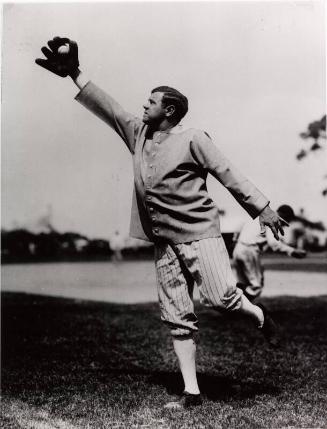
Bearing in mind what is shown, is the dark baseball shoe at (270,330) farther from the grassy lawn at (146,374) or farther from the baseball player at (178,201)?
the grassy lawn at (146,374)

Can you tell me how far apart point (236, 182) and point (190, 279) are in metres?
0.64

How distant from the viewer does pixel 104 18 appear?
181 inches

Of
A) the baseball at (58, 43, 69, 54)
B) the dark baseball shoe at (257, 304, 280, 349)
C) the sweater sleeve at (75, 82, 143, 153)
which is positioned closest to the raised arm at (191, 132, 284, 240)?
the sweater sleeve at (75, 82, 143, 153)

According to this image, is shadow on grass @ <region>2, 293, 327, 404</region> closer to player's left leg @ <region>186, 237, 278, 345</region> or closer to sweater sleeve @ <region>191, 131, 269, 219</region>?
player's left leg @ <region>186, 237, 278, 345</region>

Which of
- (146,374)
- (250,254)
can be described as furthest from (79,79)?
(250,254)

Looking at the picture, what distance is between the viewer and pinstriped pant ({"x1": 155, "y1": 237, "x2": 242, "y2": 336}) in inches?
140

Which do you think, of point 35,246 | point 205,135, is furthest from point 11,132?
point 35,246

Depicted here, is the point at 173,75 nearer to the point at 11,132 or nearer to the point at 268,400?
the point at 11,132

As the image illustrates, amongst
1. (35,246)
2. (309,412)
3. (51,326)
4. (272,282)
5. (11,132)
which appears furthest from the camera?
(35,246)

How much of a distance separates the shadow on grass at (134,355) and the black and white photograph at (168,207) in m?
0.02

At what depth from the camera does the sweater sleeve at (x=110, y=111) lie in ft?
12.1

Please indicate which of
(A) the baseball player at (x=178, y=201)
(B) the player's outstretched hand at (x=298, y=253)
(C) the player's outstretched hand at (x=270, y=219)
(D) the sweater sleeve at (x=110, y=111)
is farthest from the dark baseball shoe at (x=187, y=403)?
(B) the player's outstretched hand at (x=298, y=253)

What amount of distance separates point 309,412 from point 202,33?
8.95 ft

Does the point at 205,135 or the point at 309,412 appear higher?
the point at 205,135
